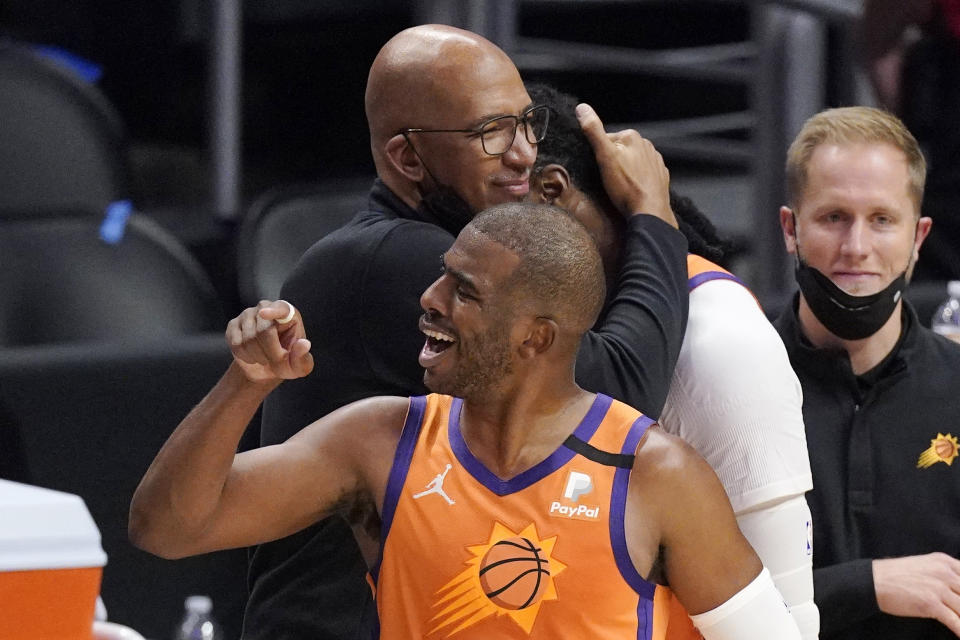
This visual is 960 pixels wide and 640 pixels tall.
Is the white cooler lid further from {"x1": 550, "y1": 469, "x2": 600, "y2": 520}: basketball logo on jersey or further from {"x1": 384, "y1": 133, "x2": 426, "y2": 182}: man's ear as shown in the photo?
{"x1": 384, "y1": 133, "x2": 426, "y2": 182}: man's ear

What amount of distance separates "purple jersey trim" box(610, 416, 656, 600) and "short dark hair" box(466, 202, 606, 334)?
178 mm

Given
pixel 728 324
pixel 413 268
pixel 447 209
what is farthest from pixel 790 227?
pixel 413 268

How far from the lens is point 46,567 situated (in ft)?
5.07

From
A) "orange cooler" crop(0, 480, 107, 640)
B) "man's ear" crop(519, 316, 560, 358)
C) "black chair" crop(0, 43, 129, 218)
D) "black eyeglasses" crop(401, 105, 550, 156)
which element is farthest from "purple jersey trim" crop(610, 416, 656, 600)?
"black chair" crop(0, 43, 129, 218)

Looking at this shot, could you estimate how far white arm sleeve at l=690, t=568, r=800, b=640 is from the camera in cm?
203

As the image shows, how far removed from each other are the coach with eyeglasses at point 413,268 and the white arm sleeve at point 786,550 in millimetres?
204

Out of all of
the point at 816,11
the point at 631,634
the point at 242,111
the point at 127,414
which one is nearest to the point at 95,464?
the point at 127,414

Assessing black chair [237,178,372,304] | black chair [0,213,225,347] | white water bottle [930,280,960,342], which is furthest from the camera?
black chair [237,178,372,304]

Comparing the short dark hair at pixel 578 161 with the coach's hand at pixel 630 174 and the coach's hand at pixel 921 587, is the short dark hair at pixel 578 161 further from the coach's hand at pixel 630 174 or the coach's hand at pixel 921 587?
the coach's hand at pixel 921 587

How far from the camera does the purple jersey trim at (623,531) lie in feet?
6.55

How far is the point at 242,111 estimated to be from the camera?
692 centimetres

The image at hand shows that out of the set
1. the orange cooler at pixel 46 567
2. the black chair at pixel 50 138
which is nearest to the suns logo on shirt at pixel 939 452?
the orange cooler at pixel 46 567

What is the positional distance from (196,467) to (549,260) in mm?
487

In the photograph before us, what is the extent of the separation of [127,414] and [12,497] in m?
1.95
